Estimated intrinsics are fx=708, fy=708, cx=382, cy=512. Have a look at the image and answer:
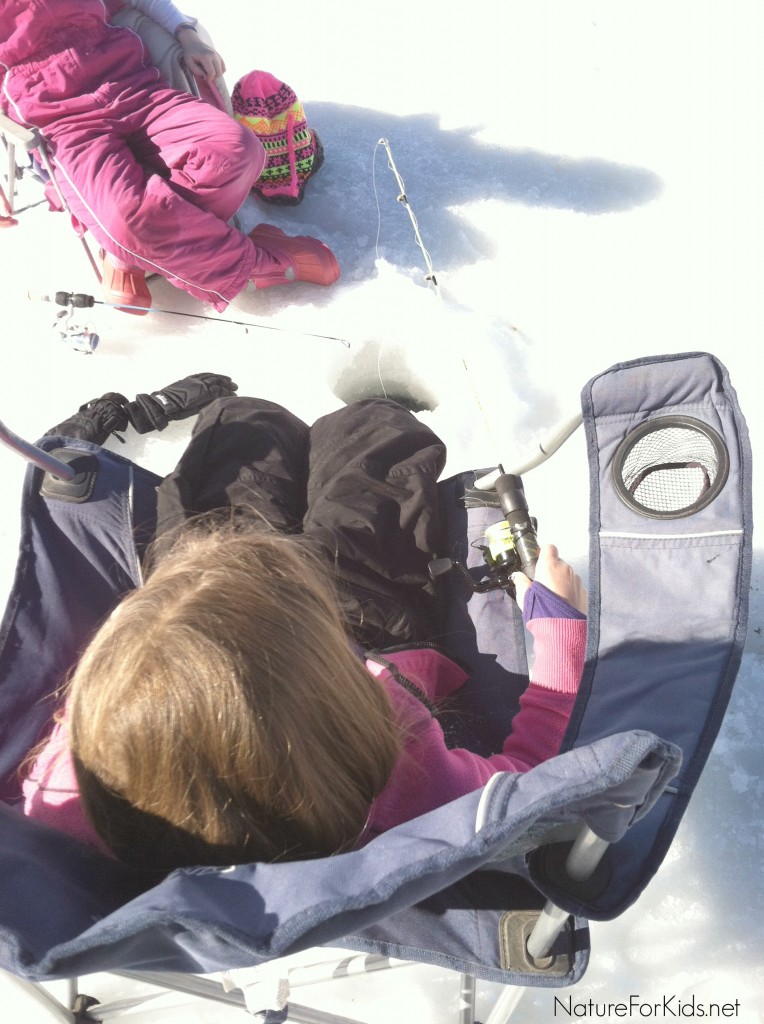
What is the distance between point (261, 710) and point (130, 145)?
76.4 inches

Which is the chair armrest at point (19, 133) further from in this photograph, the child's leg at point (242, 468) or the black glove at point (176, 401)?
the child's leg at point (242, 468)

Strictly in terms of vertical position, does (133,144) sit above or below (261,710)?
above

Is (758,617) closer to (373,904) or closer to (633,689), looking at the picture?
(633,689)

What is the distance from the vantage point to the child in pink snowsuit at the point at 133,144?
1.87 metres

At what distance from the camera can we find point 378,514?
1.22 m

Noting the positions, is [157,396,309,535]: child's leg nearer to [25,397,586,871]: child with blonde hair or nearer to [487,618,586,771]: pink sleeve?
[25,397,586,871]: child with blonde hair

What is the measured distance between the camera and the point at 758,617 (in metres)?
1.63

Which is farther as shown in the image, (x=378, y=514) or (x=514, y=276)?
(x=514, y=276)

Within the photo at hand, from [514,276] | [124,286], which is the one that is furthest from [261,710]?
[514,276]

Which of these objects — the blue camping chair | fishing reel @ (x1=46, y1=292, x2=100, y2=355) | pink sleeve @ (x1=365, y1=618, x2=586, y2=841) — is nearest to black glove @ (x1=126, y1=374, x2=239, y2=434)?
fishing reel @ (x1=46, y1=292, x2=100, y2=355)

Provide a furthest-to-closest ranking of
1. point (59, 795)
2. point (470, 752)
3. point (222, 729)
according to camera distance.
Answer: point (470, 752)
point (59, 795)
point (222, 729)

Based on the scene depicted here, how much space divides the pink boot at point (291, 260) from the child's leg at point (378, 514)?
92 cm

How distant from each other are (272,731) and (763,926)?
1.16m

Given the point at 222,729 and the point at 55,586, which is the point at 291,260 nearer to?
the point at 55,586
